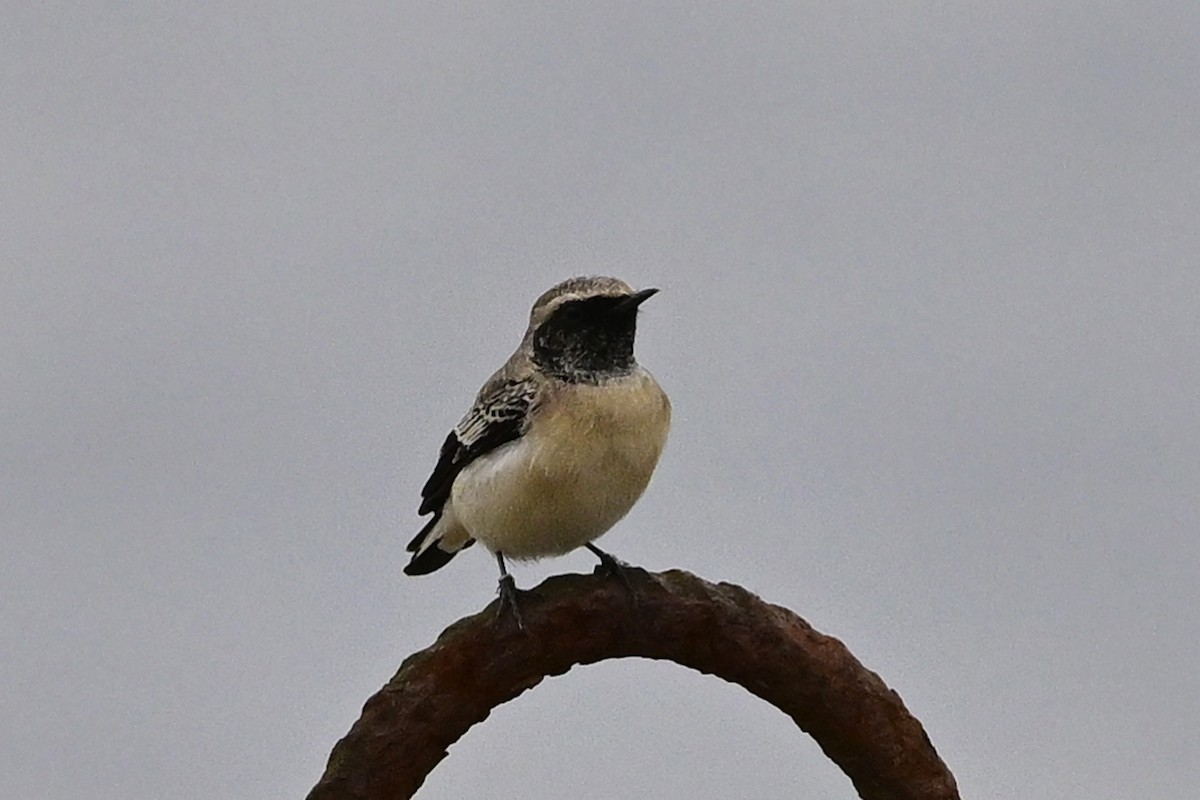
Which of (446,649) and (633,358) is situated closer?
(446,649)

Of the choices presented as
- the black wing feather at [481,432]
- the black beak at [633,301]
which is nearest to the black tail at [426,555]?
the black wing feather at [481,432]

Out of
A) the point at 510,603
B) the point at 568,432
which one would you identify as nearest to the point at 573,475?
the point at 568,432

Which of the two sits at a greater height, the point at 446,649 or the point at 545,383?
the point at 545,383

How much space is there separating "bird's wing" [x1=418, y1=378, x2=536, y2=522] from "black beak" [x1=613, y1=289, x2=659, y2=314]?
314 mm

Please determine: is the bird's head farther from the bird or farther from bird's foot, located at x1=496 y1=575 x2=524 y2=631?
bird's foot, located at x1=496 y1=575 x2=524 y2=631

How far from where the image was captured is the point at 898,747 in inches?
135

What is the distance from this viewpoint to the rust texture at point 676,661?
11.0 ft

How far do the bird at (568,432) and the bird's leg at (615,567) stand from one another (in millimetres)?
153

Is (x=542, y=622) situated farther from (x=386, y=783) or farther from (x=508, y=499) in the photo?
(x=508, y=499)

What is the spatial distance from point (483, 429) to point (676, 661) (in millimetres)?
1170

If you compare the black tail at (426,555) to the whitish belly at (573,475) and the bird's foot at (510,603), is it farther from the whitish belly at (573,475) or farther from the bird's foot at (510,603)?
the bird's foot at (510,603)

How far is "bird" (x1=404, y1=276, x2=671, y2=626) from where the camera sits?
4.24 meters

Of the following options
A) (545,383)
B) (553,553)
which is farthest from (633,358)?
(553,553)

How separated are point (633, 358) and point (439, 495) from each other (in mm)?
664
